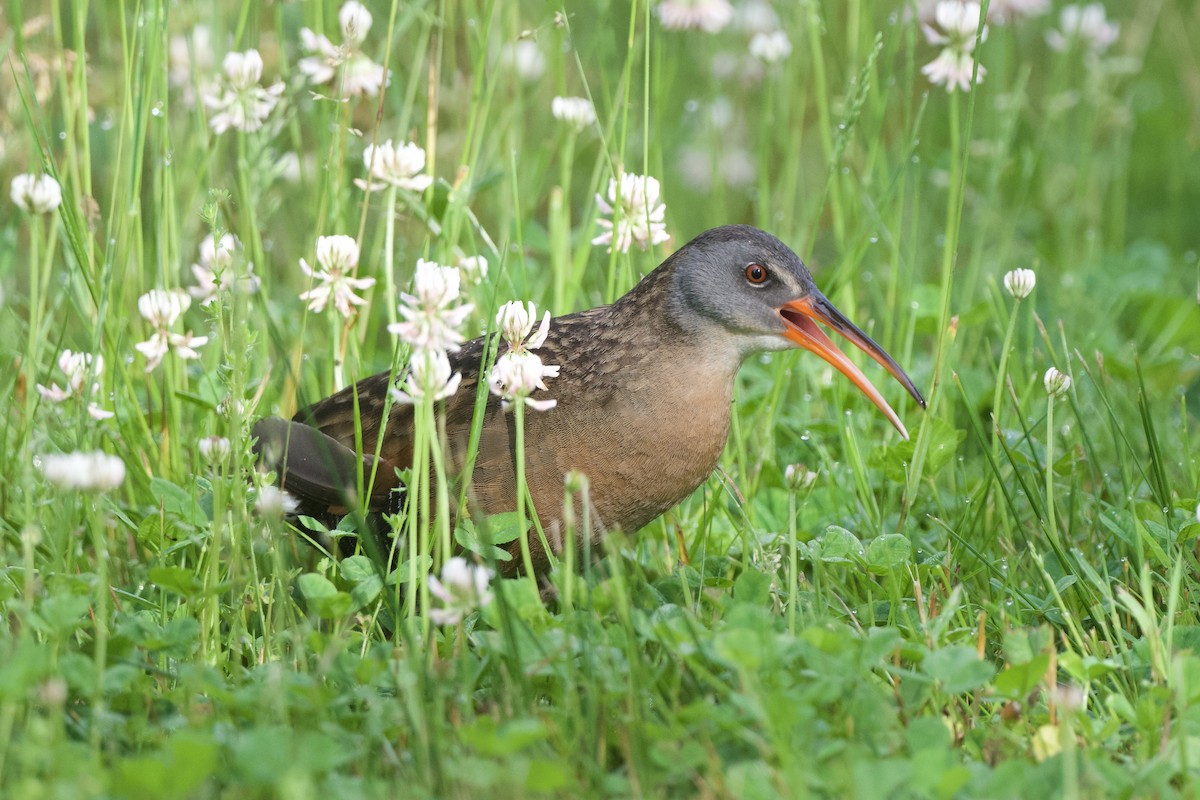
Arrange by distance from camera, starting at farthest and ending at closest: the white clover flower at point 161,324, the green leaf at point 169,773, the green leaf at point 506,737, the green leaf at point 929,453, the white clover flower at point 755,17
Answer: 1. the white clover flower at point 755,17
2. the green leaf at point 929,453
3. the white clover flower at point 161,324
4. the green leaf at point 506,737
5. the green leaf at point 169,773

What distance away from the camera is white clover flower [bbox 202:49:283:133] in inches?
143

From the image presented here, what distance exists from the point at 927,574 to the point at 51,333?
9.30 feet

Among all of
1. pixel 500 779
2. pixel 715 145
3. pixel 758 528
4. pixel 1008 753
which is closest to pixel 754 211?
pixel 715 145

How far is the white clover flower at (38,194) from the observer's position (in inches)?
124

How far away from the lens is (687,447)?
3.27 metres

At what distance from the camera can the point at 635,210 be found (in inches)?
138

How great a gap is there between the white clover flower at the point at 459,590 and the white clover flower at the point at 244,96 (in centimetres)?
171

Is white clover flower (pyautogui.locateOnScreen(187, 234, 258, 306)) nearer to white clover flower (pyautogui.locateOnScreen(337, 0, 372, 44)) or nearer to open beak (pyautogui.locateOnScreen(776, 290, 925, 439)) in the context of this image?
white clover flower (pyautogui.locateOnScreen(337, 0, 372, 44))

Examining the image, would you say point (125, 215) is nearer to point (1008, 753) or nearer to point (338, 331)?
point (338, 331)

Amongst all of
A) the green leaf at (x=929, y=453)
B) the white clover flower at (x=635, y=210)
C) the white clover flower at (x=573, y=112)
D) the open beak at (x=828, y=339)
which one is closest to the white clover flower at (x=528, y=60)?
the white clover flower at (x=573, y=112)

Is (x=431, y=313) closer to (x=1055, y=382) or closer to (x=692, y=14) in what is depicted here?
(x=1055, y=382)

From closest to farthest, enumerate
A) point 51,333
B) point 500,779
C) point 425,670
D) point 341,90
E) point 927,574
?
point 500,779 → point 425,670 → point 927,574 → point 341,90 → point 51,333

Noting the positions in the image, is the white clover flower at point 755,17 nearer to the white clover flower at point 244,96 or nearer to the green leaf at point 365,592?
the white clover flower at point 244,96

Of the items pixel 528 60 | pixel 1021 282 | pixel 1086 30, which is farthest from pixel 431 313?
pixel 1086 30
